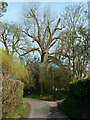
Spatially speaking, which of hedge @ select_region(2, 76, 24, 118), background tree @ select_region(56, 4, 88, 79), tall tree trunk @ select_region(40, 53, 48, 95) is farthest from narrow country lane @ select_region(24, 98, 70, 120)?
tall tree trunk @ select_region(40, 53, 48, 95)

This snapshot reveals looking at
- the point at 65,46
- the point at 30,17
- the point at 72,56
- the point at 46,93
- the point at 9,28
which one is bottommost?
the point at 46,93

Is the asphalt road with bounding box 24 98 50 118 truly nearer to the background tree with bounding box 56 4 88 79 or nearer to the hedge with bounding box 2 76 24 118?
the hedge with bounding box 2 76 24 118

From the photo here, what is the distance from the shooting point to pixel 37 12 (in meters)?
20.2

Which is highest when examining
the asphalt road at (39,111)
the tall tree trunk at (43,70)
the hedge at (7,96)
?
the tall tree trunk at (43,70)

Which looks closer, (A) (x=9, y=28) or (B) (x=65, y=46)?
(A) (x=9, y=28)

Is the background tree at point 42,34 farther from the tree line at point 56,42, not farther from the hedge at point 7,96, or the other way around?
the hedge at point 7,96

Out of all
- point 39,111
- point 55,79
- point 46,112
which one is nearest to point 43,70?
point 55,79

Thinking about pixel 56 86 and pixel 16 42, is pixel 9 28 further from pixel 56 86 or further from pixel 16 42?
pixel 56 86

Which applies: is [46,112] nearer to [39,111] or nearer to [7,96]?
[39,111]

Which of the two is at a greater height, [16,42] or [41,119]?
[16,42]

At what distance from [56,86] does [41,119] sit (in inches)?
444

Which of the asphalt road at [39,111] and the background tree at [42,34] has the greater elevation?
the background tree at [42,34]

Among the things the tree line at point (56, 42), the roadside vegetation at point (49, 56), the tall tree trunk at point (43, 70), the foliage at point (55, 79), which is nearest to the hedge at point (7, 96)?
the roadside vegetation at point (49, 56)

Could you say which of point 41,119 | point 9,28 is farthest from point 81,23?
point 41,119
